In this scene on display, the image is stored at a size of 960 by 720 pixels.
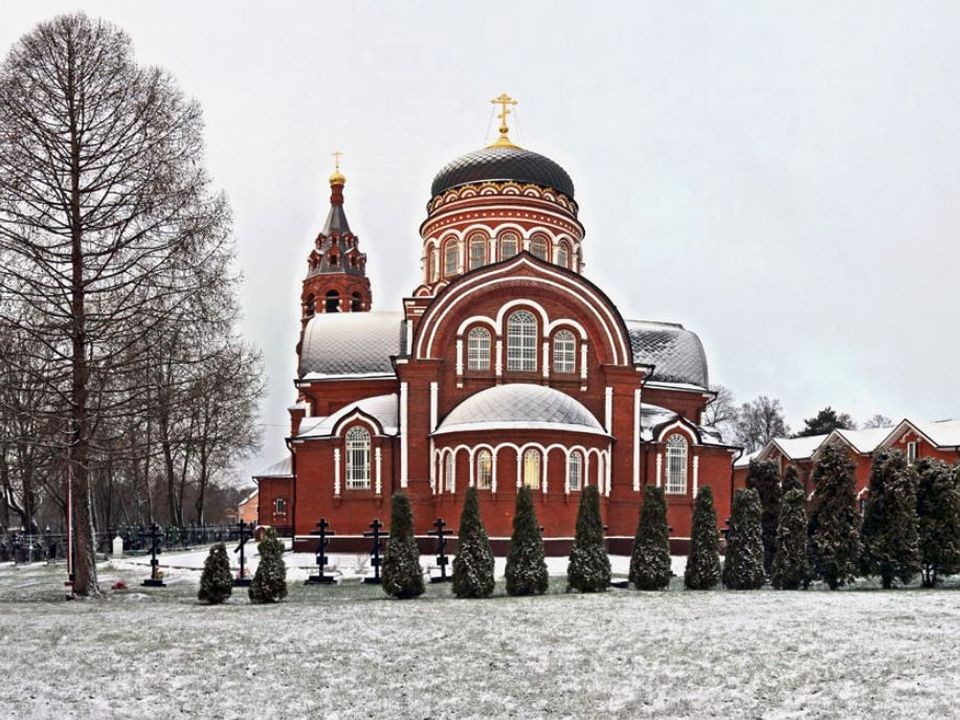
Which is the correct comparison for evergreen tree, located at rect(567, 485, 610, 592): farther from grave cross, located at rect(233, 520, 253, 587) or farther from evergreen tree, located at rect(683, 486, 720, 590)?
grave cross, located at rect(233, 520, 253, 587)

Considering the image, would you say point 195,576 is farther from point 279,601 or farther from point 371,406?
point 371,406

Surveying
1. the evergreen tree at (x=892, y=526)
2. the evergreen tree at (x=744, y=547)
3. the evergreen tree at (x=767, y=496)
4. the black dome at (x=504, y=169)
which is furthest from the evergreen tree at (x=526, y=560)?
the black dome at (x=504, y=169)

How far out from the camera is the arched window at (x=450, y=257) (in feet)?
109

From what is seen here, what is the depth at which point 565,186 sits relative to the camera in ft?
112

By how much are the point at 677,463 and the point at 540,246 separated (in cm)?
906

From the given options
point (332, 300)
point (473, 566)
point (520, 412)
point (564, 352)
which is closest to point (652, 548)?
point (473, 566)

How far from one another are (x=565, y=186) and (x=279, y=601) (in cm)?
2300

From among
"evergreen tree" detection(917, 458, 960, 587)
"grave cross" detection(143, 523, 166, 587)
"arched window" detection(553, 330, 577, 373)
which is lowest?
"grave cross" detection(143, 523, 166, 587)

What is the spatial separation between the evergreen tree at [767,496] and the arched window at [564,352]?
9308 millimetres

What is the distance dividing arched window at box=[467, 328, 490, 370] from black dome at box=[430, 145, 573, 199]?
311 inches

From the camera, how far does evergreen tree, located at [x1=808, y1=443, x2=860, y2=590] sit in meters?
16.6

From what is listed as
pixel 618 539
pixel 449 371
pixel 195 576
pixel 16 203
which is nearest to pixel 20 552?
pixel 195 576

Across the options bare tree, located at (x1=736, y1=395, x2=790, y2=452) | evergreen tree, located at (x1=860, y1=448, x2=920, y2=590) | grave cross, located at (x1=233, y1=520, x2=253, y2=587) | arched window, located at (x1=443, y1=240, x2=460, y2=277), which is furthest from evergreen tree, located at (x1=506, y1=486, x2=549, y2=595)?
bare tree, located at (x1=736, y1=395, x2=790, y2=452)

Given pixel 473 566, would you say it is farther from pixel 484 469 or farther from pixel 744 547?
pixel 484 469
